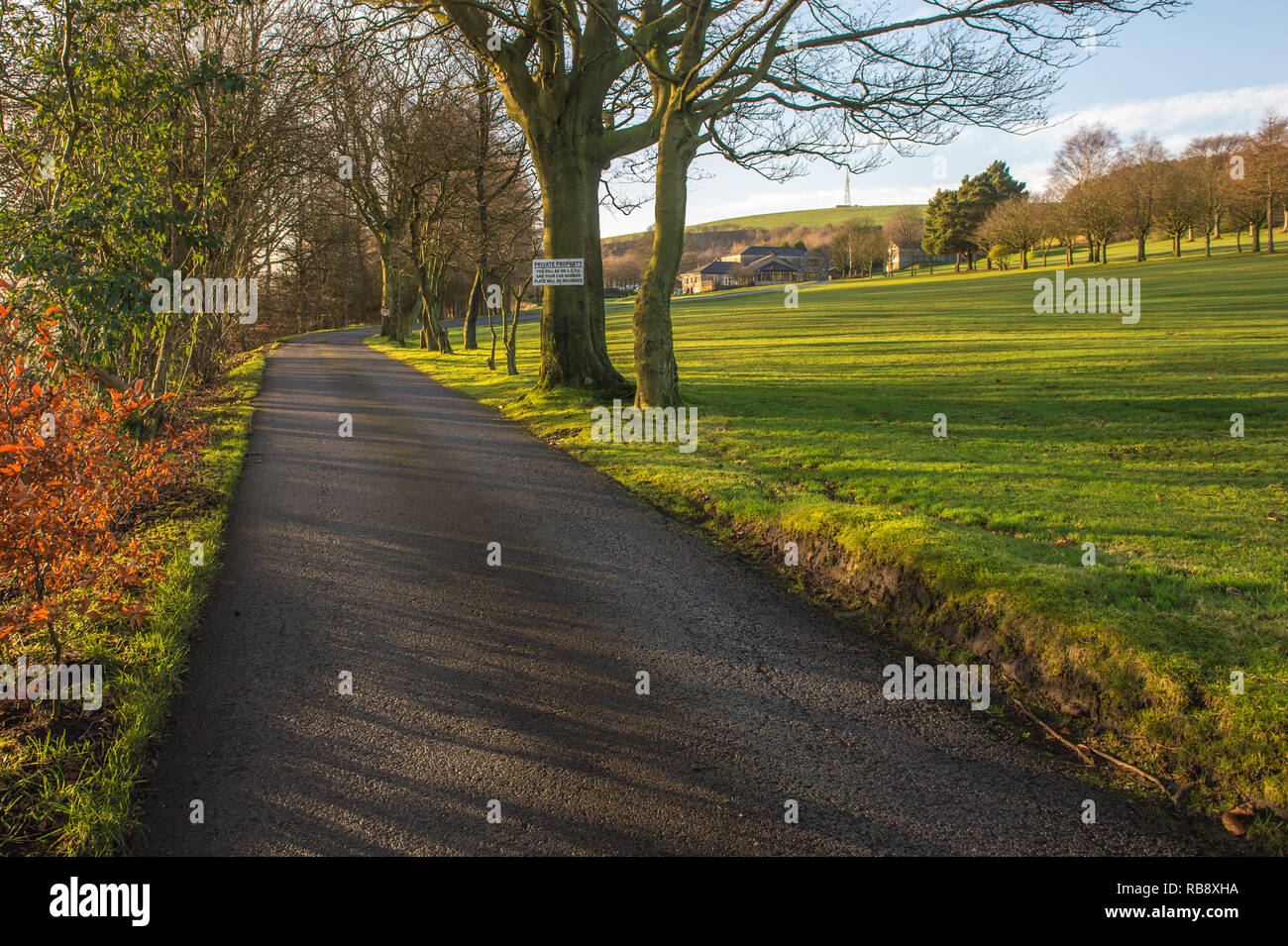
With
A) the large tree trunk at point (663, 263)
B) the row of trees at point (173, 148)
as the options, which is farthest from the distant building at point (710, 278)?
the large tree trunk at point (663, 263)

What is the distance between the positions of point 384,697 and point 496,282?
79.1 ft

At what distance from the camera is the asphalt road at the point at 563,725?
346 cm

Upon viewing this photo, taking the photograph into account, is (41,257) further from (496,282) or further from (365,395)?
(496,282)

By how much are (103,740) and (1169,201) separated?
81201 mm

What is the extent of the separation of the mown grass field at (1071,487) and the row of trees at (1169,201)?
47100mm

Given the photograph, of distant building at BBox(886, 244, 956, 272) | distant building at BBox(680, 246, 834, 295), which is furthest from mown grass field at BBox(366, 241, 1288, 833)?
distant building at BBox(680, 246, 834, 295)

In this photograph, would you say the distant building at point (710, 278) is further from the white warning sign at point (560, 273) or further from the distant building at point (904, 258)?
the white warning sign at point (560, 273)

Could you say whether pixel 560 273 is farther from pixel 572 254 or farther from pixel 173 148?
pixel 173 148

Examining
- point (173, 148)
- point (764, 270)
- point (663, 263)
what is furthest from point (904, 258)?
point (173, 148)

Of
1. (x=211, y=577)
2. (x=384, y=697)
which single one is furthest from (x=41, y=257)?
(x=384, y=697)

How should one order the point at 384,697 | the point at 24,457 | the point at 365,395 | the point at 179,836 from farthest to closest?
the point at 365,395 → the point at 384,697 → the point at 24,457 → the point at 179,836

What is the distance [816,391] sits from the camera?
55.8ft
